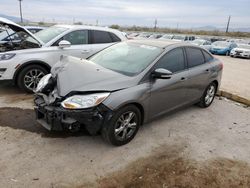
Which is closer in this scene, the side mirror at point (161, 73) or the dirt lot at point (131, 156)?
the dirt lot at point (131, 156)

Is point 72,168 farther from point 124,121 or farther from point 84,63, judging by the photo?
point 84,63

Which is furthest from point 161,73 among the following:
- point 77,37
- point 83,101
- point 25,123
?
point 77,37

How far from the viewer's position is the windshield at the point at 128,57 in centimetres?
369

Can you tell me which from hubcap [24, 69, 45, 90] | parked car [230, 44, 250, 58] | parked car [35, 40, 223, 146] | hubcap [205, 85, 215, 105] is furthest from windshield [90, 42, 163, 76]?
parked car [230, 44, 250, 58]

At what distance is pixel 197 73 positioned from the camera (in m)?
4.58

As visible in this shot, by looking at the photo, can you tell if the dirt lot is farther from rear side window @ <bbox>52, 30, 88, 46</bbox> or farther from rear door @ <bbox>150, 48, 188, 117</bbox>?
rear side window @ <bbox>52, 30, 88, 46</bbox>

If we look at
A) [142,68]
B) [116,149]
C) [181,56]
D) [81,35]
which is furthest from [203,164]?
[81,35]

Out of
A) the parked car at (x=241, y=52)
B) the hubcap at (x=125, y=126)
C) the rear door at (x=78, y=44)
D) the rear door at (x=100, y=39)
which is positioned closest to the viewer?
the hubcap at (x=125, y=126)

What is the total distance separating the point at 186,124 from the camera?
442 centimetres

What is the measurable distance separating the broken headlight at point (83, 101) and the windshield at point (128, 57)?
722 millimetres

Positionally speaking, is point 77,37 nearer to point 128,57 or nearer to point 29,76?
point 29,76

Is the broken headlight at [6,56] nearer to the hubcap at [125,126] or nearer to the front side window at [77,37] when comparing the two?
Answer: the front side window at [77,37]

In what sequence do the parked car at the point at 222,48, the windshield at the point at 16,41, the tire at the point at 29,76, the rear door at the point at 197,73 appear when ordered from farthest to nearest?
the parked car at the point at 222,48 → the windshield at the point at 16,41 → the tire at the point at 29,76 → the rear door at the point at 197,73

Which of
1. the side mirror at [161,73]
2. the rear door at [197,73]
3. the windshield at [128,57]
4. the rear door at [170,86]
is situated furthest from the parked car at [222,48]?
the side mirror at [161,73]
